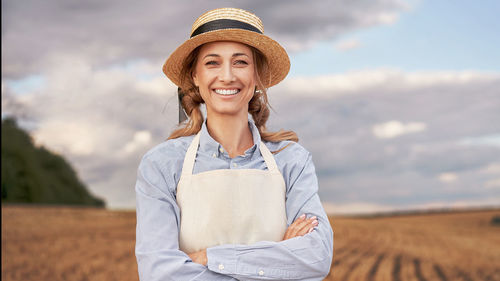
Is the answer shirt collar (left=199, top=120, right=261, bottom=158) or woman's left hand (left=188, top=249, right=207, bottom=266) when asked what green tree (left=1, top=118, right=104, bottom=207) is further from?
woman's left hand (left=188, top=249, right=207, bottom=266)

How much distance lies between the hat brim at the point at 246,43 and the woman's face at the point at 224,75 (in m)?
0.04

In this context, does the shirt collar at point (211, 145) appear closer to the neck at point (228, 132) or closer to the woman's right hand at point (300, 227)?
the neck at point (228, 132)

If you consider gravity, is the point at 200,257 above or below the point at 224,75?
below

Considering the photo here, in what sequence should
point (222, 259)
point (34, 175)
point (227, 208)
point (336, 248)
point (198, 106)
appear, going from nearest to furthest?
point (222, 259)
point (227, 208)
point (198, 106)
point (336, 248)
point (34, 175)

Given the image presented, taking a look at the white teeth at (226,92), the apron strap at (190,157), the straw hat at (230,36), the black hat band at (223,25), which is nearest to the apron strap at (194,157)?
the apron strap at (190,157)

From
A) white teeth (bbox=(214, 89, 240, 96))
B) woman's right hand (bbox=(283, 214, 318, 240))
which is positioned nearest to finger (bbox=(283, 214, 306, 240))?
woman's right hand (bbox=(283, 214, 318, 240))

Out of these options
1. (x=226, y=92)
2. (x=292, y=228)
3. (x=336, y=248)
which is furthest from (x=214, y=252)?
(x=336, y=248)

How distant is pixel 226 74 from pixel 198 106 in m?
0.40

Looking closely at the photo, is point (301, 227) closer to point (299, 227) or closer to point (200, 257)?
point (299, 227)

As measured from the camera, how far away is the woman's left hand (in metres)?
1.99

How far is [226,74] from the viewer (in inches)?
84.2

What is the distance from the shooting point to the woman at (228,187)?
78.4 inches

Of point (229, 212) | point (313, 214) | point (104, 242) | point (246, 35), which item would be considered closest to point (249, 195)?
point (229, 212)

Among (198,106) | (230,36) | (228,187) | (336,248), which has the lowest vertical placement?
(336,248)
